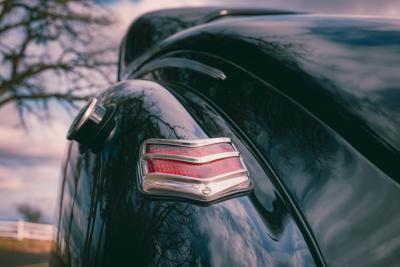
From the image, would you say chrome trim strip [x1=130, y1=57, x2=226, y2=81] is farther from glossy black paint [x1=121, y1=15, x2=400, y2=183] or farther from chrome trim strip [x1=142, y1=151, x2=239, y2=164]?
chrome trim strip [x1=142, y1=151, x2=239, y2=164]

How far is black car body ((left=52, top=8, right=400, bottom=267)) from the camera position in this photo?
807 millimetres

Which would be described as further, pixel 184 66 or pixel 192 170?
pixel 184 66

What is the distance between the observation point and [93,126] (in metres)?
1.08

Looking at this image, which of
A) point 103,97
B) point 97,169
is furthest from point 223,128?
point 103,97

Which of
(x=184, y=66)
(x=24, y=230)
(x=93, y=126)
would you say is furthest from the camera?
(x=24, y=230)

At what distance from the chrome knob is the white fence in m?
12.2

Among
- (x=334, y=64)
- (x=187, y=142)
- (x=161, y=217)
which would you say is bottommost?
(x=161, y=217)

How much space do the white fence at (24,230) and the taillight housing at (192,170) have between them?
12.5 meters

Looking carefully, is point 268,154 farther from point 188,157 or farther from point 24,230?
point 24,230

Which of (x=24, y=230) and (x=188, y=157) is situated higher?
(x=188, y=157)

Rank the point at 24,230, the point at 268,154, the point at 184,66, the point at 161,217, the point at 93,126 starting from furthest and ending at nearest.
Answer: the point at 24,230, the point at 184,66, the point at 93,126, the point at 268,154, the point at 161,217

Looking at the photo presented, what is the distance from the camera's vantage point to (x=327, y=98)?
0.97m

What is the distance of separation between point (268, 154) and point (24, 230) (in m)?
13.2

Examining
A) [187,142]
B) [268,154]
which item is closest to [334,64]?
[268,154]
